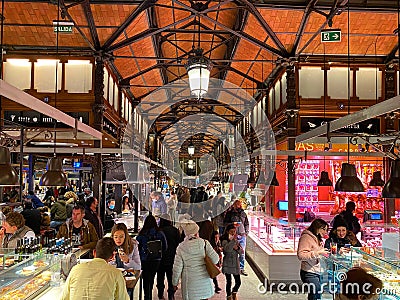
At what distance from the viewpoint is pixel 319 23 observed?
916cm

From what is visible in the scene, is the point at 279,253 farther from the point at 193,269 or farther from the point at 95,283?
the point at 95,283

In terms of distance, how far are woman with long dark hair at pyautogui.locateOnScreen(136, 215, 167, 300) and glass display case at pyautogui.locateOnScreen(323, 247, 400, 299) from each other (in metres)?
2.26

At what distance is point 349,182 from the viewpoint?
557 centimetres

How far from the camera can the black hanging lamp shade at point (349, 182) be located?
5.51 meters

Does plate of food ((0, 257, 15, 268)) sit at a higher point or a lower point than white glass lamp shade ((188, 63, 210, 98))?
lower

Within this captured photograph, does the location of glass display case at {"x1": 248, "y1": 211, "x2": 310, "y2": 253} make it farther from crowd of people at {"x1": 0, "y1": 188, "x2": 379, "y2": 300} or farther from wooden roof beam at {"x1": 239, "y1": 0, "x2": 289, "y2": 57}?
wooden roof beam at {"x1": 239, "y1": 0, "x2": 289, "y2": 57}

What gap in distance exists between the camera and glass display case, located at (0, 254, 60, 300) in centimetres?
407

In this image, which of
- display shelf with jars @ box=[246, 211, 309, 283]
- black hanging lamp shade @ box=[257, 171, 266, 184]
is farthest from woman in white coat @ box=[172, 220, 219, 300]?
black hanging lamp shade @ box=[257, 171, 266, 184]

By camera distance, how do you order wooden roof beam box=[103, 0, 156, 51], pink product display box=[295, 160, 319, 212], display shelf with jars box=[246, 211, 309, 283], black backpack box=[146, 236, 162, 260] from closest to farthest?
black backpack box=[146, 236, 162, 260], display shelf with jars box=[246, 211, 309, 283], wooden roof beam box=[103, 0, 156, 51], pink product display box=[295, 160, 319, 212]

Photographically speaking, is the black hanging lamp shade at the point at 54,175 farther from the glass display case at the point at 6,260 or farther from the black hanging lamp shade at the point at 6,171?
the black hanging lamp shade at the point at 6,171

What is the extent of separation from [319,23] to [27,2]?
567 cm

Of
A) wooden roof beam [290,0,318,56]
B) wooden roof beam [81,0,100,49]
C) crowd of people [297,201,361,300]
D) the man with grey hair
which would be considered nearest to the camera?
the man with grey hair

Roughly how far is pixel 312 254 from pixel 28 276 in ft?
11.0

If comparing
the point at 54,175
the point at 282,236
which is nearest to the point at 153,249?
the point at 54,175
